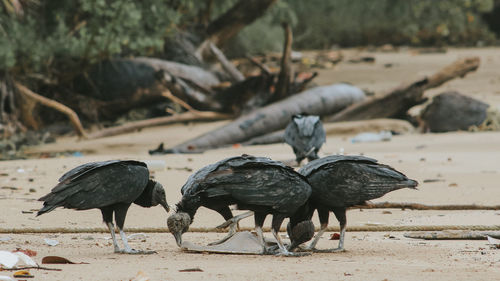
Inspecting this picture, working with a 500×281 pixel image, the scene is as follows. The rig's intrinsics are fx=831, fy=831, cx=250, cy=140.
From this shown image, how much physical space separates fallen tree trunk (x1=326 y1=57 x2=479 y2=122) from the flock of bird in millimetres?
8470

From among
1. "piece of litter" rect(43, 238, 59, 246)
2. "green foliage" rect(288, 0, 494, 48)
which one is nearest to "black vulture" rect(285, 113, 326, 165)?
"piece of litter" rect(43, 238, 59, 246)

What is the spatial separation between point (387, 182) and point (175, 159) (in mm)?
5363

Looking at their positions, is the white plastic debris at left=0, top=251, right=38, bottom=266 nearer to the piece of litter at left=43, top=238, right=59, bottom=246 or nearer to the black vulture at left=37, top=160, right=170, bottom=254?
the black vulture at left=37, top=160, right=170, bottom=254

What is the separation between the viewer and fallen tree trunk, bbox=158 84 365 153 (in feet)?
40.4

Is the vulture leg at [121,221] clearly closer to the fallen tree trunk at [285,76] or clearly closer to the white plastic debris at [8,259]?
the white plastic debris at [8,259]

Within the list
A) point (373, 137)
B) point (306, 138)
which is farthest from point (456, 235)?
point (373, 137)

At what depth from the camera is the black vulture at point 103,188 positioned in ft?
14.1

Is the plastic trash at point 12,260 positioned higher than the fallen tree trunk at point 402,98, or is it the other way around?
the fallen tree trunk at point 402,98

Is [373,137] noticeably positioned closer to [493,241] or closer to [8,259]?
[493,241]

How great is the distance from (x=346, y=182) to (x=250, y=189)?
0.54 metres

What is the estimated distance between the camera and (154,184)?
189 inches

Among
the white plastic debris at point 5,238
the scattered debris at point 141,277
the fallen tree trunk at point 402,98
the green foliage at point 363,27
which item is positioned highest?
the green foliage at point 363,27

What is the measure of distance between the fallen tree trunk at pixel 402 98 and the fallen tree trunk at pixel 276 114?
369mm

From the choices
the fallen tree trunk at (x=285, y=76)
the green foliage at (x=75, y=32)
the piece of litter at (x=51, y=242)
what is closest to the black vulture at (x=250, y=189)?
the piece of litter at (x=51, y=242)
